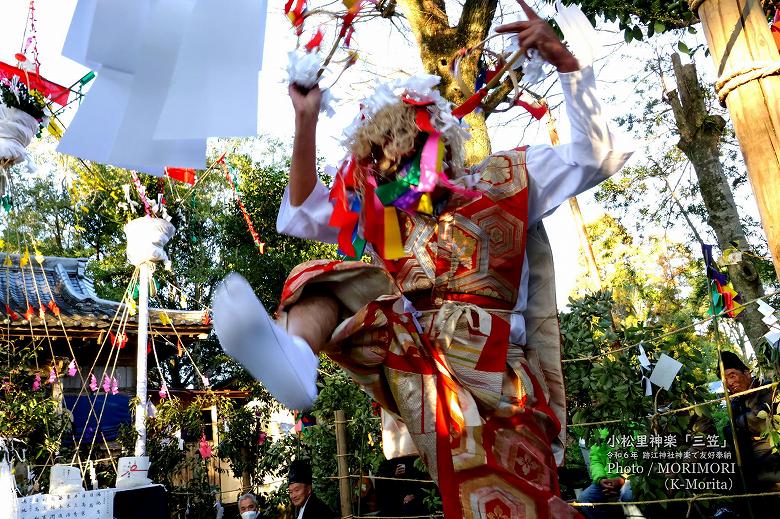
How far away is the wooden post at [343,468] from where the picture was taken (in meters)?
A: 4.35

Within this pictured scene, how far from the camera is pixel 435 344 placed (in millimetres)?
1968

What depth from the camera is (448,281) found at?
6.72 ft

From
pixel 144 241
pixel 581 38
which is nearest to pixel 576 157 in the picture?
pixel 581 38

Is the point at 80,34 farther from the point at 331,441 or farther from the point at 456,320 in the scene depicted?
the point at 331,441

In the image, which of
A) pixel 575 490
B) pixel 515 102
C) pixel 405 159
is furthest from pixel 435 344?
pixel 575 490

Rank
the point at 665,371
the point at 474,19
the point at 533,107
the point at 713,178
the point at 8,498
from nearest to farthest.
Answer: the point at 533,107
the point at 665,371
the point at 8,498
the point at 474,19
the point at 713,178

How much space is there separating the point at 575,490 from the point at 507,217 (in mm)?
3085

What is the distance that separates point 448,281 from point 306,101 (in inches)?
26.0

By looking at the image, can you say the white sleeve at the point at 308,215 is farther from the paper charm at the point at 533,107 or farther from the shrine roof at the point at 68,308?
the shrine roof at the point at 68,308

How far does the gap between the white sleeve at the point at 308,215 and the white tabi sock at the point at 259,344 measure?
66 cm

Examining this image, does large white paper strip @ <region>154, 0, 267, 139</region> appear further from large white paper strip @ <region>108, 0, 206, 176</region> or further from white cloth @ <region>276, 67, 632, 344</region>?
white cloth @ <region>276, 67, 632, 344</region>

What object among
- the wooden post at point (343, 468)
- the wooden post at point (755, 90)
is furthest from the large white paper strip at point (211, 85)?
the wooden post at point (343, 468)

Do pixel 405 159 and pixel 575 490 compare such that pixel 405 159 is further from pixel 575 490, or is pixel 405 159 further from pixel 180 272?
pixel 180 272

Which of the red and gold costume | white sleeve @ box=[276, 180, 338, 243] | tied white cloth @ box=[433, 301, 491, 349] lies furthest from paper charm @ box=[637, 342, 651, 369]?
white sleeve @ box=[276, 180, 338, 243]
